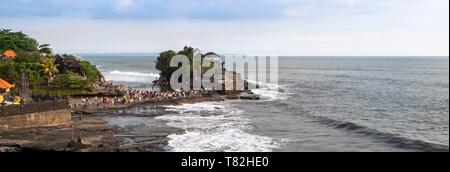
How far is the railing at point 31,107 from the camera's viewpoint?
123ft

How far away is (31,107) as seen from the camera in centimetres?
3928

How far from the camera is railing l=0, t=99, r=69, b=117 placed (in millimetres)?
37531

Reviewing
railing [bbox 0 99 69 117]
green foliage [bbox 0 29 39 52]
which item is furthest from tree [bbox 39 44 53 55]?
railing [bbox 0 99 69 117]

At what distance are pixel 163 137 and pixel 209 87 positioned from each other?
4025 cm

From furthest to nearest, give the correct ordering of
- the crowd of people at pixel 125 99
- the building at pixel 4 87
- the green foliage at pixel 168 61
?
the green foliage at pixel 168 61 < the crowd of people at pixel 125 99 < the building at pixel 4 87

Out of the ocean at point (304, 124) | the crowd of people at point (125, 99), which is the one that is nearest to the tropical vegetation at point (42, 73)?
the crowd of people at point (125, 99)

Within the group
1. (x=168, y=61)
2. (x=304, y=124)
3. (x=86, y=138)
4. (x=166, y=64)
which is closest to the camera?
(x=86, y=138)

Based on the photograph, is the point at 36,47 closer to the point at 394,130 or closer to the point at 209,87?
the point at 209,87

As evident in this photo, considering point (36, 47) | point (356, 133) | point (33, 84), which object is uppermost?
point (36, 47)

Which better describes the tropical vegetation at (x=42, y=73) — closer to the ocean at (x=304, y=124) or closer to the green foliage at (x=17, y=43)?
the green foliage at (x=17, y=43)

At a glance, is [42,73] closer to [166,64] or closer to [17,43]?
[17,43]

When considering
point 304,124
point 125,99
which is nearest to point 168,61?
point 125,99

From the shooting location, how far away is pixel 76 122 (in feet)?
144
